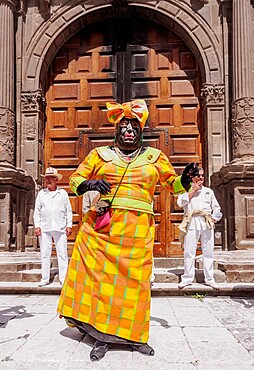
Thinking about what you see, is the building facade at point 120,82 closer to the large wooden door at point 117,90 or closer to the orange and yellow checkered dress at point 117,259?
the large wooden door at point 117,90

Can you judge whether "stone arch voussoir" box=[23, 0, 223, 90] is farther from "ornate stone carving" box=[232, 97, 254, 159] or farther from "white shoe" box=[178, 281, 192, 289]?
"white shoe" box=[178, 281, 192, 289]

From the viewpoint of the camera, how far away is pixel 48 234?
7.52 metres

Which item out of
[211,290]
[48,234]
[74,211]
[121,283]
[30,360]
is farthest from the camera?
[74,211]

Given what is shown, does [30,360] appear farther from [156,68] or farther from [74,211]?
[156,68]

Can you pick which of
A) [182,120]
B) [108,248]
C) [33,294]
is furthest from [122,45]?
[108,248]

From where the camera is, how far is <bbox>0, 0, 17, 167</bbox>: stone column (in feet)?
30.2

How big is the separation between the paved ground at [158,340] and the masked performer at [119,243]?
21 centimetres

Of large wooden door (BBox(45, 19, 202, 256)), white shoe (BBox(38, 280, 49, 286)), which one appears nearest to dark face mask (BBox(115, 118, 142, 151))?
white shoe (BBox(38, 280, 49, 286))

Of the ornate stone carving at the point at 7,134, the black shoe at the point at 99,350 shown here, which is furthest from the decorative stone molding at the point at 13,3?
the black shoe at the point at 99,350

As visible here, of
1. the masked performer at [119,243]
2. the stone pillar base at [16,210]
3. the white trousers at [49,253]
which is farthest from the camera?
the stone pillar base at [16,210]

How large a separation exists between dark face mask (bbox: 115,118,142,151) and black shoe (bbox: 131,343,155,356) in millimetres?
1756

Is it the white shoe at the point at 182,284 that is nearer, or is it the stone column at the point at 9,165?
the white shoe at the point at 182,284

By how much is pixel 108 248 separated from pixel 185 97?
6828 mm

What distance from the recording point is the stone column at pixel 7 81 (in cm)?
922
